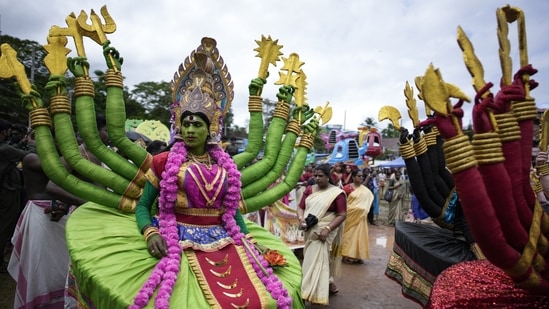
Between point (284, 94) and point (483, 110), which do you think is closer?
point (483, 110)

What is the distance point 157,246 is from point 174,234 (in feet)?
0.52

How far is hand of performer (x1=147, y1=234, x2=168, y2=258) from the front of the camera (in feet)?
7.94

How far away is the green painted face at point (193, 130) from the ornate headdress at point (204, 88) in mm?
72

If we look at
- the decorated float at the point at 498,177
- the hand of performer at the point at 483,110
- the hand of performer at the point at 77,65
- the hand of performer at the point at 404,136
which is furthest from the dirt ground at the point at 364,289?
the hand of performer at the point at 483,110

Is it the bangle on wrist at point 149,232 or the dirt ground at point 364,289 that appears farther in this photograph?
the dirt ground at point 364,289

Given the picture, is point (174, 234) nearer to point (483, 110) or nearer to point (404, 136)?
point (483, 110)

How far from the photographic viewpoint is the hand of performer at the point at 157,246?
242 cm

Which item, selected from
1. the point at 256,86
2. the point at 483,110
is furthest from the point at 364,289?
the point at 483,110

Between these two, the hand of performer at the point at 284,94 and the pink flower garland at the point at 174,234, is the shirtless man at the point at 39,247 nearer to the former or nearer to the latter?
the pink flower garland at the point at 174,234

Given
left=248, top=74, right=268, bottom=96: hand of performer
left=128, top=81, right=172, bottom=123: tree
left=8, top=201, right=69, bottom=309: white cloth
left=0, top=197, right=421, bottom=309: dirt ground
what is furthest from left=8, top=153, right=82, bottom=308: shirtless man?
left=128, top=81, right=172, bottom=123: tree

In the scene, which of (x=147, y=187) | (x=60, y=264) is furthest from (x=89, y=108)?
(x=60, y=264)

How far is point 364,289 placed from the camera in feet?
19.1

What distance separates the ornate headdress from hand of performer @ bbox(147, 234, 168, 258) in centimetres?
89

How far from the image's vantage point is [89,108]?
9.73 feet
